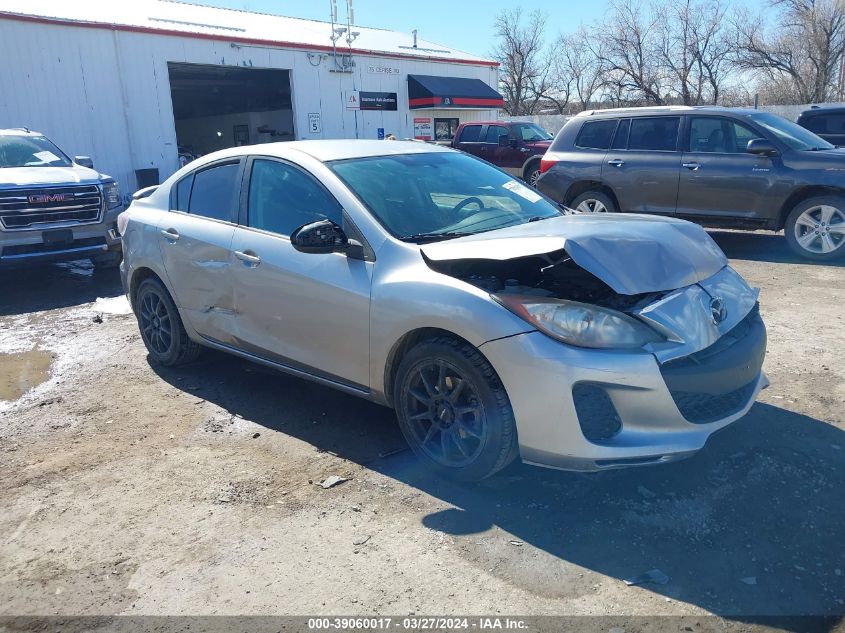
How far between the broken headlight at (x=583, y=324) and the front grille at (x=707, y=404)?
0.29 metres

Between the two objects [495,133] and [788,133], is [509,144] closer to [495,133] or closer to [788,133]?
[495,133]

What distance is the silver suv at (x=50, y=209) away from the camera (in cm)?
849

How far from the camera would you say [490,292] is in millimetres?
3324

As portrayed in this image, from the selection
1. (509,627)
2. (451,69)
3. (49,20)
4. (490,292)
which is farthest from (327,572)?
(451,69)

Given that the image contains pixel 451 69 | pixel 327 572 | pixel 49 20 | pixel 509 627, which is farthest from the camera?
A: pixel 451 69

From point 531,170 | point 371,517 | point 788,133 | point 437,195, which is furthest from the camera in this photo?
point 531,170

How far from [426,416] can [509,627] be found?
4.04ft

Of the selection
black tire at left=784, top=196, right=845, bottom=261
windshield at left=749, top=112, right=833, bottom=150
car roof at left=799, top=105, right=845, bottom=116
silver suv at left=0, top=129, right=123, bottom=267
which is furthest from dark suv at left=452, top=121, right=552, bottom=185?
silver suv at left=0, top=129, right=123, bottom=267

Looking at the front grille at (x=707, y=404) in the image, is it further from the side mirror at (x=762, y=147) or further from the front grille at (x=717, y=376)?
the side mirror at (x=762, y=147)

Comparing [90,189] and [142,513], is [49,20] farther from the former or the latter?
[142,513]

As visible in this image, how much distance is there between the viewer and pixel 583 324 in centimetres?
311

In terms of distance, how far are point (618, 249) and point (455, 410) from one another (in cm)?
111

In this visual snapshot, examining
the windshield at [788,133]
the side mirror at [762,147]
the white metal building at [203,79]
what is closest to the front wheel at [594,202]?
the side mirror at [762,147]

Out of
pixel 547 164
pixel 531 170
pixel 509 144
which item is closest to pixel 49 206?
pixel 547 164
